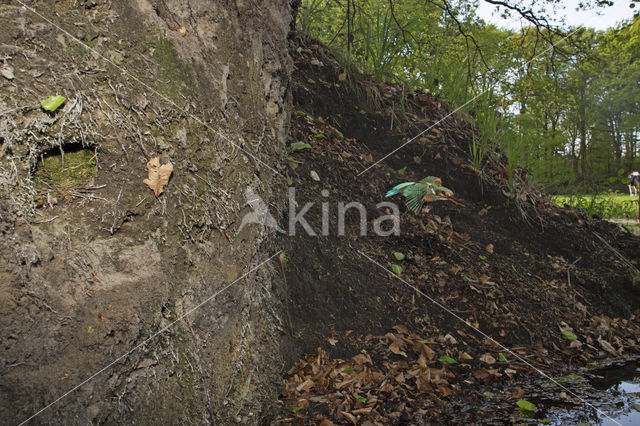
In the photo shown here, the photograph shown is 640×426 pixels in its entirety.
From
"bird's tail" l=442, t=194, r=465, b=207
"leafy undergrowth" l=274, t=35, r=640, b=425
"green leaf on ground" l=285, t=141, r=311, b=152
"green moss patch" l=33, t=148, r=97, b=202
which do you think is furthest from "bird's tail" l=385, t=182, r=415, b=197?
"green moss patch" l=33, t=148, r=97, b=202

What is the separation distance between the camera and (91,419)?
1.28 meters

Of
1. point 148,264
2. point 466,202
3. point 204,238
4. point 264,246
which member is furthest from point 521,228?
point 148,264

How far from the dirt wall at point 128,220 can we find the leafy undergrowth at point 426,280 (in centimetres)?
61

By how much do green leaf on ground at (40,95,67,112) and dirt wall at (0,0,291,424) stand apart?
0.02 metres

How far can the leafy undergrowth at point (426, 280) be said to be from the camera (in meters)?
2.16

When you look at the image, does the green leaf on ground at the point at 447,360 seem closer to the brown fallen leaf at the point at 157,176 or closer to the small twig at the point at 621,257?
the brown fallen leaf at the point at 157,176

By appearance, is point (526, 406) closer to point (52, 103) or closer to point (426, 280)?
point (426, 280)

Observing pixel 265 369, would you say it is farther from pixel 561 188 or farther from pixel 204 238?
pixel 561 188

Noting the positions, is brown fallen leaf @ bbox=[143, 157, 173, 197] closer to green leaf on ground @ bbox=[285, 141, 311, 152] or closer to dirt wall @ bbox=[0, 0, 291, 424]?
dirt wall @ bbox=[0, 0, 291, 424]

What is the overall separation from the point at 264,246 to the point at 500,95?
12.4 feet

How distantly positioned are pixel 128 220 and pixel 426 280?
7.24 feet

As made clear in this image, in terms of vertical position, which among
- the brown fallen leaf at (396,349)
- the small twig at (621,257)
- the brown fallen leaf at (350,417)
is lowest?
the brown fallen leaf at (350,417)

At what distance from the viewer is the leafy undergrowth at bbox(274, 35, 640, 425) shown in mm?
2160

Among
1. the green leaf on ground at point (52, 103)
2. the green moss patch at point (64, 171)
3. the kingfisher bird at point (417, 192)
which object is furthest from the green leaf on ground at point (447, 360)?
the green leaf on ground at point (52, 103)
